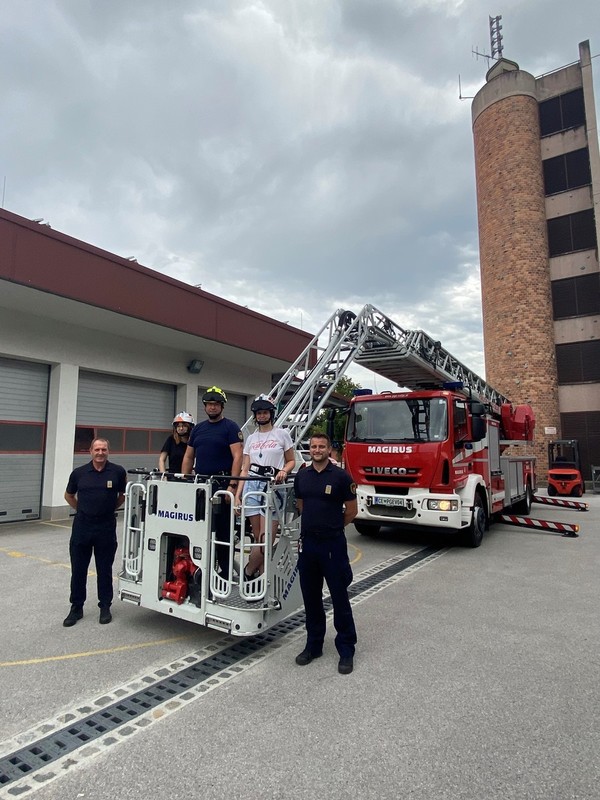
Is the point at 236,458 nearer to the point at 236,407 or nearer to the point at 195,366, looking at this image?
the point at 195,366

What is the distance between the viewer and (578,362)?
24.1 m

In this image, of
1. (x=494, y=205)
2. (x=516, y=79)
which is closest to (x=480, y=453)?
(x=494, y=205)

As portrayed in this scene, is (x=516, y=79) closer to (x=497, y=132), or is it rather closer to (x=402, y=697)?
(x=497, y=132)

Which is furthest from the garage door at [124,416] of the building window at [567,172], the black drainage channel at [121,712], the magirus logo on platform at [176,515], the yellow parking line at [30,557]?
the building window at [567,172]

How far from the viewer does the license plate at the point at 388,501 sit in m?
8.52

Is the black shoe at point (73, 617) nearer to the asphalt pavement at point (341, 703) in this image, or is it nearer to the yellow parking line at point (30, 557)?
the asphalt pavement at point (341, 703)

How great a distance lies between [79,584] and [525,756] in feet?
12.8

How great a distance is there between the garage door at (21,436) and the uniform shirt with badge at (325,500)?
9066 mm

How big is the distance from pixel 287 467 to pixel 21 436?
8664 millimetres

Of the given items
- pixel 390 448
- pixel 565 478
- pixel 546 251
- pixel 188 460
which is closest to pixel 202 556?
pixel 188 460

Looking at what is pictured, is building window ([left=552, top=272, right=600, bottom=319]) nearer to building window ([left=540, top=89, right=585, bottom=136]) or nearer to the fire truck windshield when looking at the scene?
building window ([left=540, top=89, right=585, bottom=136])

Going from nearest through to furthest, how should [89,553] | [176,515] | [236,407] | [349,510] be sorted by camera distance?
[349,510], [176,515], [89,553], [236,407]

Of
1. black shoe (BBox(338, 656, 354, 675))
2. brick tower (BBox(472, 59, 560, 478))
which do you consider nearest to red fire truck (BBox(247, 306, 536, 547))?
black shoe (BBox(338, 656, 354, 675))

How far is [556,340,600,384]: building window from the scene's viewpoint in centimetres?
2377
